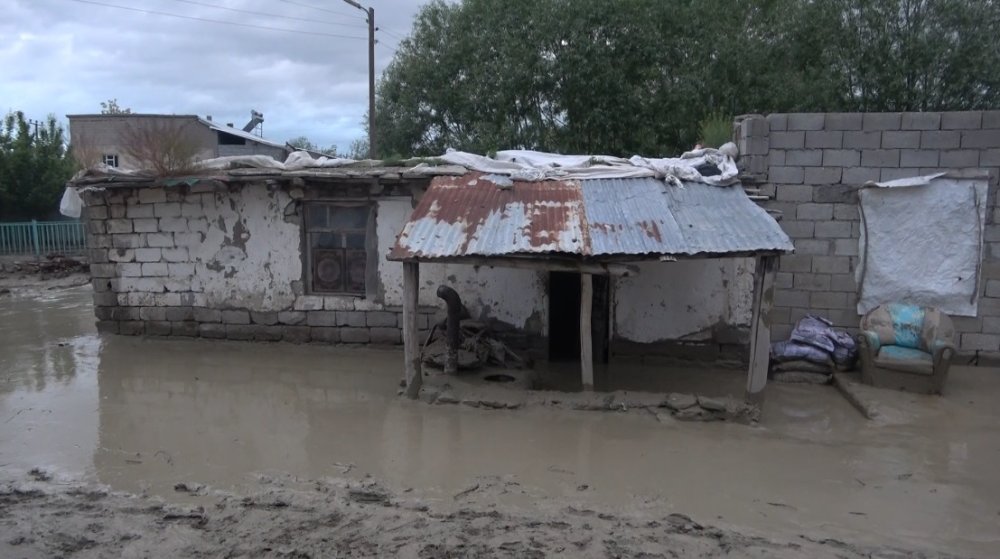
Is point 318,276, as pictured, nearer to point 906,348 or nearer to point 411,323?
point 411,323

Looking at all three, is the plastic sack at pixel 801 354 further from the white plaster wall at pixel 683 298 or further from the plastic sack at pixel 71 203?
the plastic sack at pixel 71 203

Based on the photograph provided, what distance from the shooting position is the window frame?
948 cm

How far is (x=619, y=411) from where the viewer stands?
6922 millimetres

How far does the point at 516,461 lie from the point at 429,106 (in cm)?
1450

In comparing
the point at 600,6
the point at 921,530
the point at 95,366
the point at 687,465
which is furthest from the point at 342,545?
the point at 600,6

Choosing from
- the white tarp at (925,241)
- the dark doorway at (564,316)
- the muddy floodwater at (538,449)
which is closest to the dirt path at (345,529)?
the muddy floodwater at (538,449)

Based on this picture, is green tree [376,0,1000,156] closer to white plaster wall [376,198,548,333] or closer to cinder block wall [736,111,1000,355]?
cinder block wall [736,111,1000,355]

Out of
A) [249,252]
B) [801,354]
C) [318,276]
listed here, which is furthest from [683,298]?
[249,252]

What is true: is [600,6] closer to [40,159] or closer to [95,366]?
[95,366]

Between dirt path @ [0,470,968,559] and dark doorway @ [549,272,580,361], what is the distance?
4.66 meters

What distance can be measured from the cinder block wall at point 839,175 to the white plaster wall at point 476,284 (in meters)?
3.11

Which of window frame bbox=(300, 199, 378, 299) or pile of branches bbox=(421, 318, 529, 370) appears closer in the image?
pile of branches bbox=(421, 318, 529, 370)

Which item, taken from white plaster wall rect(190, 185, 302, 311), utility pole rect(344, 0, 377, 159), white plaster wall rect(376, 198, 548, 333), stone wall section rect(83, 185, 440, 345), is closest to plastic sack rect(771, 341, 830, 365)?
white plaster wall rect(376, 198, 548, 333)

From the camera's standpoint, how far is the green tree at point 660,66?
46.6 feet
